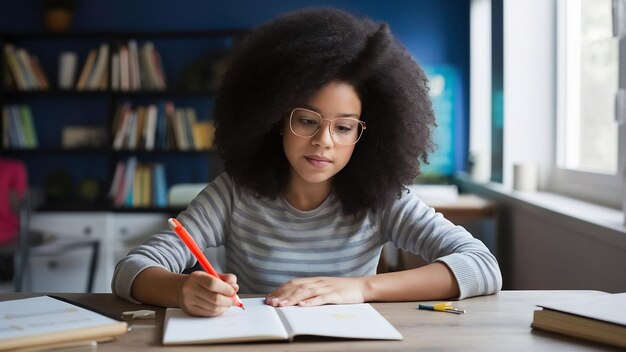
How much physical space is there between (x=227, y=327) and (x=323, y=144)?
0.51 metres

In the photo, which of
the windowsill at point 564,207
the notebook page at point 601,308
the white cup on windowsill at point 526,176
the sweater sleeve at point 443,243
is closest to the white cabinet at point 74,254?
the windowsill at point 564,207

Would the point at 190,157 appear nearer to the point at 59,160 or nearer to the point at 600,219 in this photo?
the point at 59,160

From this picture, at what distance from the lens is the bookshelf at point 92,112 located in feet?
16.9

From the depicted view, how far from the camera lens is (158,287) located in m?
1.34

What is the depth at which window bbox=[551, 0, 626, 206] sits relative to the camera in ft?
8.87

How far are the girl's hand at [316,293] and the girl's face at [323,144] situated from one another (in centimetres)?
27

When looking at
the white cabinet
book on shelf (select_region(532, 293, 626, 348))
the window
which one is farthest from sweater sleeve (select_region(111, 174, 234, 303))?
the white cabinet

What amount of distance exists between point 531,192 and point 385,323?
7.45ft

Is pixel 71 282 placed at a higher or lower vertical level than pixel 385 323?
lower

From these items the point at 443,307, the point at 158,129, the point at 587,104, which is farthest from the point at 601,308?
the point at 158,129

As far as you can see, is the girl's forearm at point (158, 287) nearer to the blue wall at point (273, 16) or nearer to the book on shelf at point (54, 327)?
the book on shelf at point (54, 327)

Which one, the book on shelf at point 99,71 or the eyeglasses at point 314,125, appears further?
the book on shelf at point 99,71

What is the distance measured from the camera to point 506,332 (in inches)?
45.8

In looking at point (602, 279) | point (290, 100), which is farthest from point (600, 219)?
point (290, 100)
